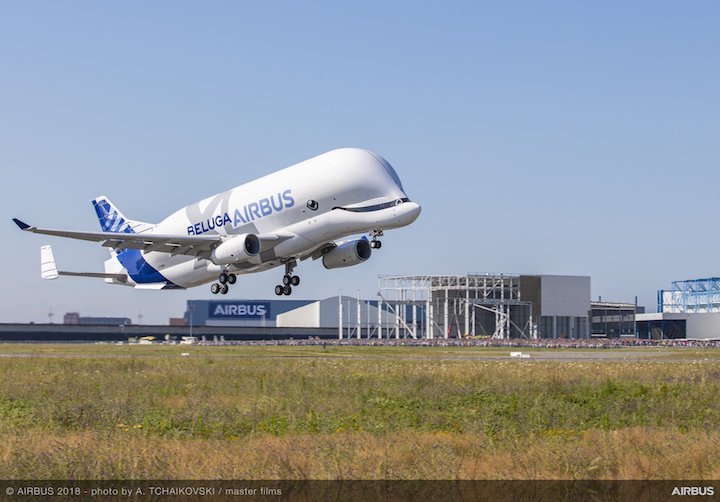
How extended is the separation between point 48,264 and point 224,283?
20920 millimetres

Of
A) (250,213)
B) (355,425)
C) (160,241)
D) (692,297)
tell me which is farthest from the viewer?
(692,297)

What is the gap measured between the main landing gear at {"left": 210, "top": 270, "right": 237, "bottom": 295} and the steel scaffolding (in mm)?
141944

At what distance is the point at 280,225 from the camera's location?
4569 cm

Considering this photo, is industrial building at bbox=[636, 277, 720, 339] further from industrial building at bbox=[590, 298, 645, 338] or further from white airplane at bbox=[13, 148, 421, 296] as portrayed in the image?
white airplane at bbox=[13, 148, 421, 296]

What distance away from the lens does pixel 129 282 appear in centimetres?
5953

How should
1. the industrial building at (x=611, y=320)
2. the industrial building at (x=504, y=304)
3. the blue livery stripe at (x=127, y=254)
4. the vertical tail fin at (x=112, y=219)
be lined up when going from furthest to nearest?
the industrial building at (x=611, y=320) → the industrial building at (x=504, y=304) → the vertical tail fin at (x=112, y=219) → the blue livery stripe at (x=127, y=254)

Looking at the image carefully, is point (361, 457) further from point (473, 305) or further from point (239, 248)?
point (473, 305)

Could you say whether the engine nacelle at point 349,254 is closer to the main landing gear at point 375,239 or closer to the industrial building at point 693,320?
the main landing gear at point 375,239

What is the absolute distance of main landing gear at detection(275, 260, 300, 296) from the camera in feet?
164

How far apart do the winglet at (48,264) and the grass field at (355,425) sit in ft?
87.9

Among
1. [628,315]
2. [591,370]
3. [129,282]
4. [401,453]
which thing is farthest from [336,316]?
[401,453]

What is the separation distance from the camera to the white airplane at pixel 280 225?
42.6m

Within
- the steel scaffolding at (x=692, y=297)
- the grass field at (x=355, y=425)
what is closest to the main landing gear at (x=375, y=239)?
the grass field at (x=355, y=425)

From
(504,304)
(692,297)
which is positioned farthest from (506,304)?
(692,297)
